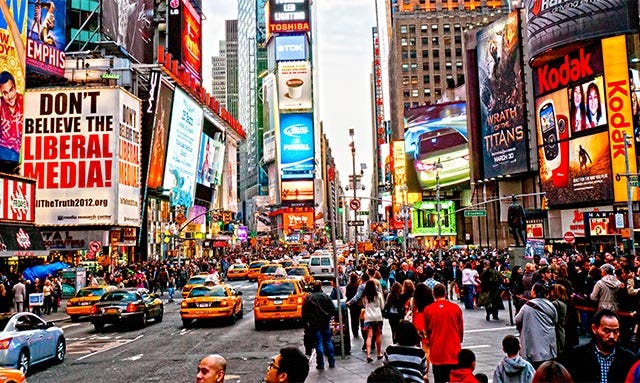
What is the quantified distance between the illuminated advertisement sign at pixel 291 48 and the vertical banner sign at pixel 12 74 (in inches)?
5487

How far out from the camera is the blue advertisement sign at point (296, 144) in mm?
168625

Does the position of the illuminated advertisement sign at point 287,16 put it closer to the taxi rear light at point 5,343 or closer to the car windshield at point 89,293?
the car windshield at point 89,293

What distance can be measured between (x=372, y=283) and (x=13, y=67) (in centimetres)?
3111

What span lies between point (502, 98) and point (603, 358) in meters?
77.5

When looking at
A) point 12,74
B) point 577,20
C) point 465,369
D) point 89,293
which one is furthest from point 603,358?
point 577,20

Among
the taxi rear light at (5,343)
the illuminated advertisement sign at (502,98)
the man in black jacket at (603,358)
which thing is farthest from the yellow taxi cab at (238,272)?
the man in black jacket at (603,358)

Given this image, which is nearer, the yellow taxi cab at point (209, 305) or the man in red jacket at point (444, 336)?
the man in red jacket at point (444, 336)

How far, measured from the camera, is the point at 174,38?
8825 cm

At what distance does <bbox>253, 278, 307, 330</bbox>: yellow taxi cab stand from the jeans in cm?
773

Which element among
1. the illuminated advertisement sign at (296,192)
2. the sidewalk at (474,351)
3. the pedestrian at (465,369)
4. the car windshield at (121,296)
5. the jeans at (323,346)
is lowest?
the sidewalk at (474,351)

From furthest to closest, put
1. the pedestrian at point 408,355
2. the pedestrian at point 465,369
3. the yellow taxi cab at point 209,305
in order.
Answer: the yellow taxi cab at point 209,305, the pedestrian at point 408,355, the pedestrian at point 465,369

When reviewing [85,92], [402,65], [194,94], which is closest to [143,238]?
[85,92]

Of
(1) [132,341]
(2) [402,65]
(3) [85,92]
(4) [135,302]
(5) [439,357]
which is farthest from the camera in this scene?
(2) [402,65]

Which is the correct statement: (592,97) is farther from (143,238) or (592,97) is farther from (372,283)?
(372,283)
